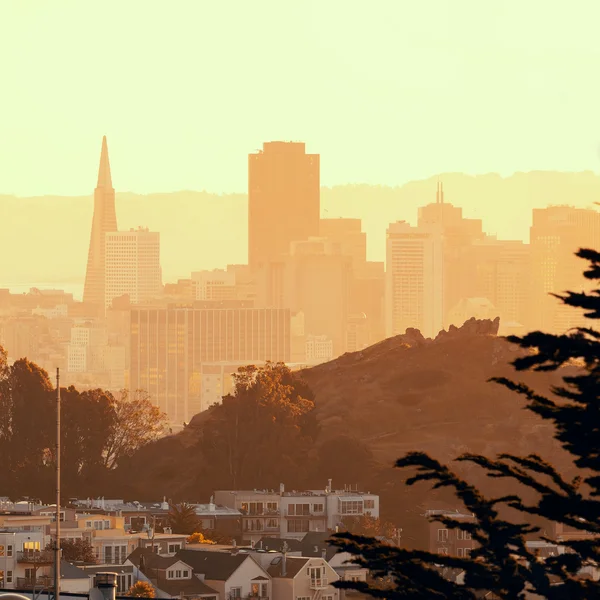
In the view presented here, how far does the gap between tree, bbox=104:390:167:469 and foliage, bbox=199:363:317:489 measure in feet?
16.6

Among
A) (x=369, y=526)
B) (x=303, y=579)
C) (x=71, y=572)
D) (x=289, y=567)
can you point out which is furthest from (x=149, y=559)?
(x=369, y=526)

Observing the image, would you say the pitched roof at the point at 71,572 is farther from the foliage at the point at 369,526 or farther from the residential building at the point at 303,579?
the foliage at the point at 369,526

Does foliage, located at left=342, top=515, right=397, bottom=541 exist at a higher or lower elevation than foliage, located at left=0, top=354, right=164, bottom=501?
lower

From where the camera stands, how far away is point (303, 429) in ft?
438

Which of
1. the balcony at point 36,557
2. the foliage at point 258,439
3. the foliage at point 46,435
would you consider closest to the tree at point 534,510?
Result: the balcony at point 36,557

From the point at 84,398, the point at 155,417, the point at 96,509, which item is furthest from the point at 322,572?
the point at 155,417

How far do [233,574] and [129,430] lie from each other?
56.5 metres

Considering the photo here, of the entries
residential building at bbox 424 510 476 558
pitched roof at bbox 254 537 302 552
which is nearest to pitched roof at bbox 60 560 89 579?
pitched roof at bbox 254 537 302 552

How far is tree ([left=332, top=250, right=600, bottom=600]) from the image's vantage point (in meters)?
20.0

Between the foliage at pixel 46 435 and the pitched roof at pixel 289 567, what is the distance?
35.1m

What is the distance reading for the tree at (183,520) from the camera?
347 ft

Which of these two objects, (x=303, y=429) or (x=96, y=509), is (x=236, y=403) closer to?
(x=303, y=429)

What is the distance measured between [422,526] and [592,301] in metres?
97.3

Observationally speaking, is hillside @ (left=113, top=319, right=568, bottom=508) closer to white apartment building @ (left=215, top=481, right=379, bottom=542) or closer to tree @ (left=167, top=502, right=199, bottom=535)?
white apartment building @ (left=215, top=481, right=379, bottom=542)
